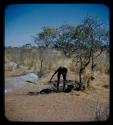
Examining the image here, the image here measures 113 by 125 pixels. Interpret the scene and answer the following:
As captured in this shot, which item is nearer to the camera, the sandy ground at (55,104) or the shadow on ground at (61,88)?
the sandy ground at (55,104)

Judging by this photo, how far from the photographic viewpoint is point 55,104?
3.69m

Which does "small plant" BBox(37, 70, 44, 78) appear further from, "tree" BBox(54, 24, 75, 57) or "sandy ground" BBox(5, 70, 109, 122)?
"tree" BBox(54, 24, 75, 57)

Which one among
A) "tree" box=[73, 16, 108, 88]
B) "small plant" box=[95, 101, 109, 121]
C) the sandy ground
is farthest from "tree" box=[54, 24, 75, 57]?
"small plant" box=[95, 101, 109, 121]

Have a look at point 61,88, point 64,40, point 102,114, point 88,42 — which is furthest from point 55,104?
point 88,42

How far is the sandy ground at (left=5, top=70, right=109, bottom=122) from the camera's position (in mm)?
3260

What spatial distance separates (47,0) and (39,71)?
3.69ft

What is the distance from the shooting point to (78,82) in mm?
3992

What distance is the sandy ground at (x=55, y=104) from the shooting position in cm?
326

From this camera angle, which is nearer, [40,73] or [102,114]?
[102,114]

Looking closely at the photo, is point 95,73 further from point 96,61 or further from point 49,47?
point 49,47

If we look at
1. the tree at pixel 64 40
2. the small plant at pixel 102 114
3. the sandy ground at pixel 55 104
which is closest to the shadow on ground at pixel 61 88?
the sandy ground at pixel 55 104

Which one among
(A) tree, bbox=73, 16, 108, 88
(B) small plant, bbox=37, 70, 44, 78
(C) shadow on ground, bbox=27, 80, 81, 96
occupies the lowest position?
(C) shadow on ground, bbox=27, 80, 81, 96

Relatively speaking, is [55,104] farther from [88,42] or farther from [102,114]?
[88,42]

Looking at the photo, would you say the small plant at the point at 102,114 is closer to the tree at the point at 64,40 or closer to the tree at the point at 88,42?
the tree at the point at 88,42
